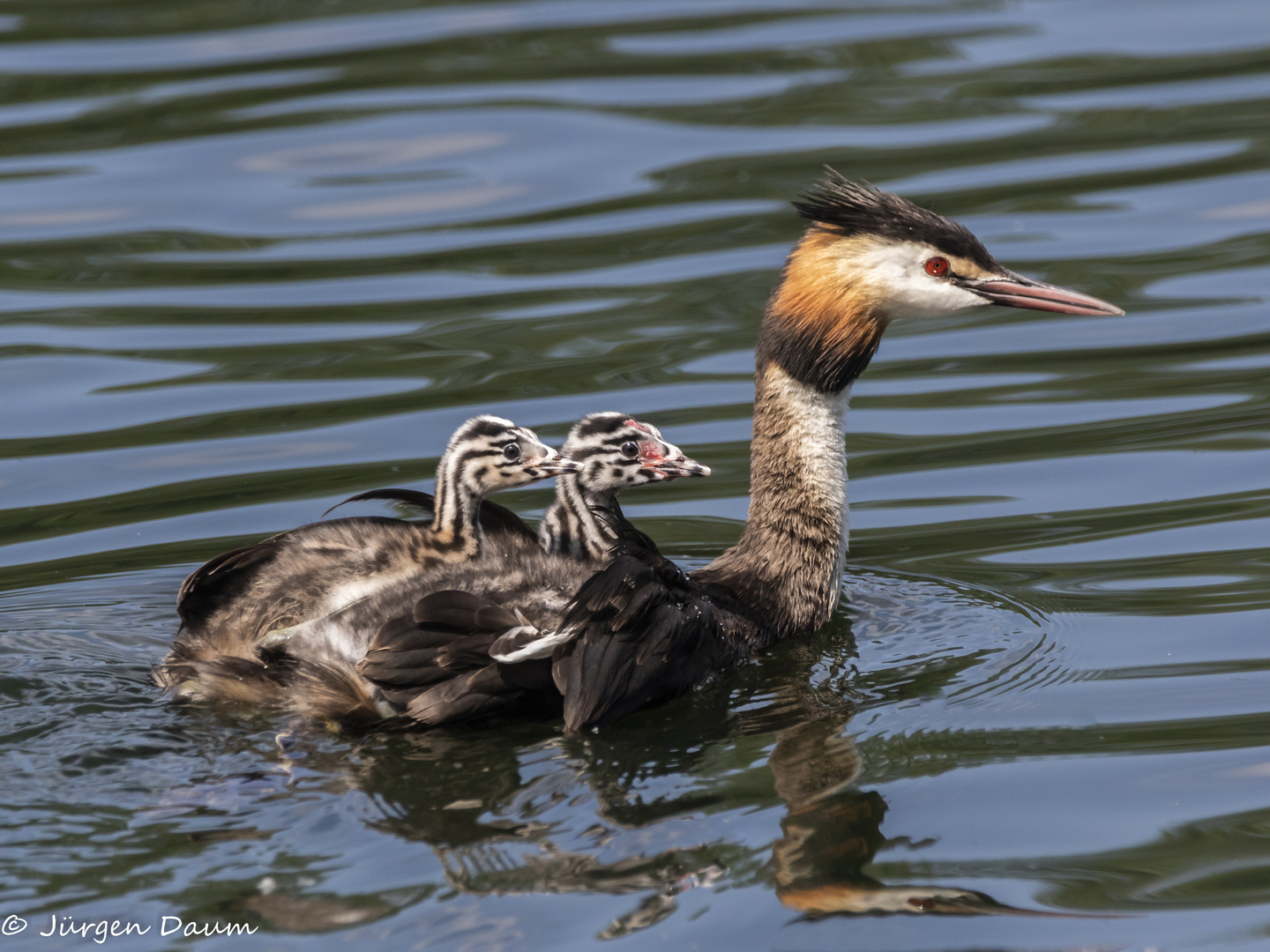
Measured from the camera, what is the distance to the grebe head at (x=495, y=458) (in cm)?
591

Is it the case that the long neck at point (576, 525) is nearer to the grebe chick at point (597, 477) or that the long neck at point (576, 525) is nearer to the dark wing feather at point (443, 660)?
the grebe chick at point (597, 477)

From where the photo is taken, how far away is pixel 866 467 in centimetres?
841

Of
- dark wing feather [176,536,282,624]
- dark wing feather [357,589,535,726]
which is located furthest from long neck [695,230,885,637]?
dark wing feather [176,536,282,624]

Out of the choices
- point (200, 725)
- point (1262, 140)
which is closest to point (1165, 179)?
point (1262, 140)

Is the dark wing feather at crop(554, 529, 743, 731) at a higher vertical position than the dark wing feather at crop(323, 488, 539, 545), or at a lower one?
lower

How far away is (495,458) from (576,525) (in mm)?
449

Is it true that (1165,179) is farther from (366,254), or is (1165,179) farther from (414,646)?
(414,646)

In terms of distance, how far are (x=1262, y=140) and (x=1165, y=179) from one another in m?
0.85

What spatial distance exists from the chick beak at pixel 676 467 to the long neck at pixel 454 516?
685 mm

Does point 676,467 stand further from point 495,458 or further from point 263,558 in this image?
point 263,558

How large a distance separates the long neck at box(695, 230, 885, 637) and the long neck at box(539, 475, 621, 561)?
58 cm

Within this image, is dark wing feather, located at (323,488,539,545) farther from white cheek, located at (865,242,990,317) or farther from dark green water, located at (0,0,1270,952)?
white cheek, located at (865,242,990,317)

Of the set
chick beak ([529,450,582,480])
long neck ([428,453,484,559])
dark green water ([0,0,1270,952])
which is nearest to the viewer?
dark green water ([0,0,1270,952])

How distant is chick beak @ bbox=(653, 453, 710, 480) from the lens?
620 cm
